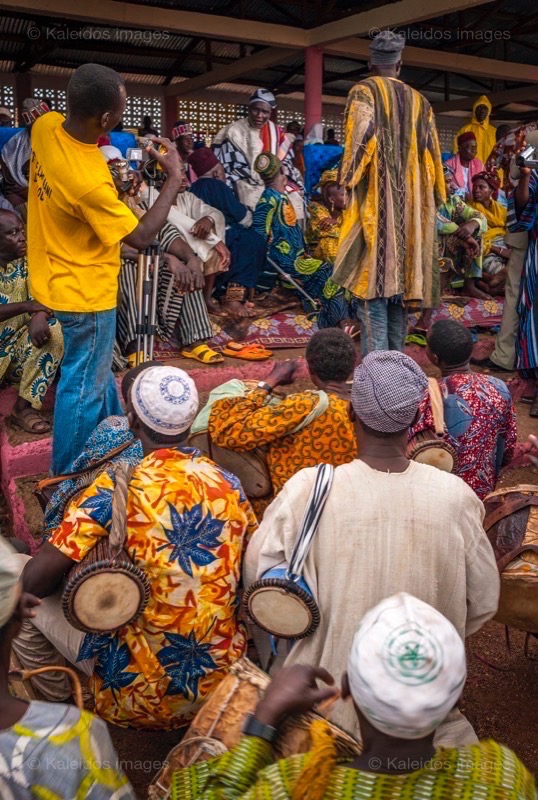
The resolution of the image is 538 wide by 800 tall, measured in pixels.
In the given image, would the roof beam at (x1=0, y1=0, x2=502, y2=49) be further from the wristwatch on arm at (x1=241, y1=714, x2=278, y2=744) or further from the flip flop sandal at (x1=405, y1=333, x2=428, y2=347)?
the wristwatch on arm at (x1=241, y1=714, x2=278, y2=744)

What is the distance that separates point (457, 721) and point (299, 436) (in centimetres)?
110

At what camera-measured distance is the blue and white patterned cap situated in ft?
8.15

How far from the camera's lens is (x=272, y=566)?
84.7 inches

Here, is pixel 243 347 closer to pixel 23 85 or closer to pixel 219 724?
pixel 219 724

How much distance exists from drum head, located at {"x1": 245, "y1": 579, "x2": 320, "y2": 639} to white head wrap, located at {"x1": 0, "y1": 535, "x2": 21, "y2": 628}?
2.54 feet

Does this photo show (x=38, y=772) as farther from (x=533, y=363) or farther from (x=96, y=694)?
(x=533, y=363)

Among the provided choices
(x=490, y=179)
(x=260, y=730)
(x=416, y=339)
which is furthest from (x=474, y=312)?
(x=260, y=730)

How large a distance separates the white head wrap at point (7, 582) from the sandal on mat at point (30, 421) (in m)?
3.44

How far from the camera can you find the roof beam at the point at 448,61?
10016 millimetres

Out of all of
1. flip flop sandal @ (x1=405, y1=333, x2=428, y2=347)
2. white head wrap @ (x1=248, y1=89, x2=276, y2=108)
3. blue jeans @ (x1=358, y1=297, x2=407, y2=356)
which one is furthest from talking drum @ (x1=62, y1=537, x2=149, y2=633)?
white head wrap @ (x1=248, y1=89, x2=276, y2=108)

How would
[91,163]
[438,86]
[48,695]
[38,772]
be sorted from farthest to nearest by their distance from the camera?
1. [438,86]
2. [91,163]
3. [48,695]
4. [38,772]

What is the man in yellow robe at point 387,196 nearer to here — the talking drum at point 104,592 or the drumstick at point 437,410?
the drumstick at point 437,410

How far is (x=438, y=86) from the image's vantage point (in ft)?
48.8

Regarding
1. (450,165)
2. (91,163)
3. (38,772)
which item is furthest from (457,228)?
(38,772)
